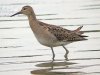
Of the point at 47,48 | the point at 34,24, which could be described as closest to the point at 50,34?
the point at 34,24

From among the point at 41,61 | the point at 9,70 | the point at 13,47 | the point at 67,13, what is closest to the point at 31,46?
the point at 13,47

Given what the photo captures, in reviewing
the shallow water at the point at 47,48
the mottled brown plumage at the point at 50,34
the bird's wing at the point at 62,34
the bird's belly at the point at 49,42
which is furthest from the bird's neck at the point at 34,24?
the shallow water at the point at 47,48

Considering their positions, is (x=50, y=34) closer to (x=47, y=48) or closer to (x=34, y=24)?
(x=34, y=24)

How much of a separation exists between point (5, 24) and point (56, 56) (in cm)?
442

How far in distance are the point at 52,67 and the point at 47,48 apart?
2073mm

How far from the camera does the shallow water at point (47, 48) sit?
12469 millimetres

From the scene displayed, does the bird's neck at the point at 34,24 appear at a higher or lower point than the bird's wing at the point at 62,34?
higher

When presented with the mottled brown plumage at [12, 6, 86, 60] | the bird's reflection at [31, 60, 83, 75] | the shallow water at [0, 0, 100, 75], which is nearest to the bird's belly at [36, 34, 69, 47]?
the mottled brown plumage at [12, 6, 86, 60]

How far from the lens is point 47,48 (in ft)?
48.4

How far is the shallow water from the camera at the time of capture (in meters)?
12.5

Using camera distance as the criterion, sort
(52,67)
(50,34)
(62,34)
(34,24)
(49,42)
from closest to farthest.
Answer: (52,67) < (49,42) < (50,34) < (34,24) < (62,34)

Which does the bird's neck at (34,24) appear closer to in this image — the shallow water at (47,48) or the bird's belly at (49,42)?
the bird's belly at (49,42)

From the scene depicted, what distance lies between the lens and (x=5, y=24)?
17.8 m

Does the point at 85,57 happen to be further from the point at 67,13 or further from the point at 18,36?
the point at 67,13
